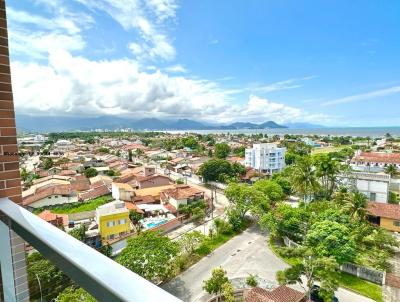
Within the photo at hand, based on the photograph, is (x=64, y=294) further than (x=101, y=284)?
Yes

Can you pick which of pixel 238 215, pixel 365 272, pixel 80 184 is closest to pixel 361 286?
pixel 365 272

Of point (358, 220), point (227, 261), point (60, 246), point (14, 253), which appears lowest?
point (227, 261)

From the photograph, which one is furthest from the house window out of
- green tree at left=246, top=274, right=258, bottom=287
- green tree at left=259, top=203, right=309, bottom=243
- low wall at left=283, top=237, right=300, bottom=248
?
low wall at left=283, top=237, right=300, bottom=248

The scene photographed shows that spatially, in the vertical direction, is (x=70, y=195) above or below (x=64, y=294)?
below

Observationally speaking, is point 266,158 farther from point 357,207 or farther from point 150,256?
point 150,256

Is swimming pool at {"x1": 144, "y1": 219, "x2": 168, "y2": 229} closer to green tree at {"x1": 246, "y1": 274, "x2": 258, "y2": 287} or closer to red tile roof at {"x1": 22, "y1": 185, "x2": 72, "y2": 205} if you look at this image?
green tree at {"x1": 246, "y1": 274, "x2": 258, "y2": 287}

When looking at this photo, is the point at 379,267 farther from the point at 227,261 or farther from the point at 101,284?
the point at 101,284

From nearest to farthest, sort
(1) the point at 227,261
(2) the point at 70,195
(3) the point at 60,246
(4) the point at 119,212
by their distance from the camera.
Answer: (3) the point at 60,246
(1) the point at 227,261
(4) the point at 119,212
(2) the point at 70,195

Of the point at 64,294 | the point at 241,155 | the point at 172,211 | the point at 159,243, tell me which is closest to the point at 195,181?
the point at 172,211
